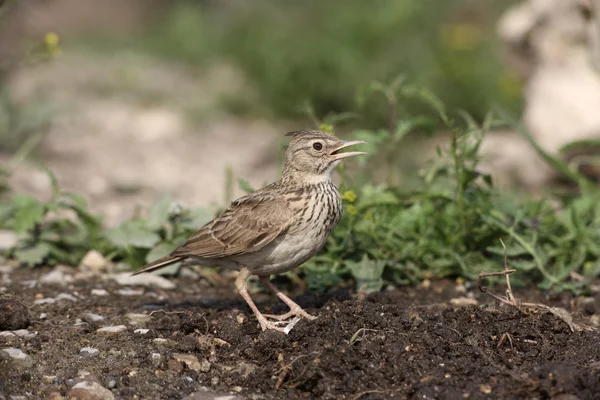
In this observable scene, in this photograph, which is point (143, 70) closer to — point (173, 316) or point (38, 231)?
point (38, 231)

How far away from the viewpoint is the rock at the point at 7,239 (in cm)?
677

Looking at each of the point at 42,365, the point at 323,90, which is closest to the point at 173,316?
the point at 42,365

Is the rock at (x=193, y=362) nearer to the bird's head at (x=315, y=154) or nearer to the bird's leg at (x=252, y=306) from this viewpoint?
the bird's leg at (x=252, y=306)

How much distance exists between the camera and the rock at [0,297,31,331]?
4867mm

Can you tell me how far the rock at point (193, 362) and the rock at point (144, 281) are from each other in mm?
1755

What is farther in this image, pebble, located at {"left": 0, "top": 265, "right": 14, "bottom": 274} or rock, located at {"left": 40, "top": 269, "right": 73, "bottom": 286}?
pebble, located at {"left": 0, "top": 265, "right": 14, "bottom": 274}

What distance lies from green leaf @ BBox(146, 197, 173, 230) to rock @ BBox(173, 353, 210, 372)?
2.09 m

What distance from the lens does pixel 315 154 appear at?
569 centimetres

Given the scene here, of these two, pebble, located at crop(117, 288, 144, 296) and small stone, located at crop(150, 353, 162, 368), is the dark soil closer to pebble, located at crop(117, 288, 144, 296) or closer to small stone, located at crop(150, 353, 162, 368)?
small stone, located at crop(150, 353, 162, 368)

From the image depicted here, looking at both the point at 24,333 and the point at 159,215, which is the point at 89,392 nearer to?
the point at 24,333

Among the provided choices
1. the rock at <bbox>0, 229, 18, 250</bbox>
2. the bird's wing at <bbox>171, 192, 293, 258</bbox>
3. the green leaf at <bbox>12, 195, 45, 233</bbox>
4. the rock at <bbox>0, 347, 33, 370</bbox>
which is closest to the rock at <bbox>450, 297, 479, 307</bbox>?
the bird's wing at <bbox>171, 192, 293, 258</bbox>

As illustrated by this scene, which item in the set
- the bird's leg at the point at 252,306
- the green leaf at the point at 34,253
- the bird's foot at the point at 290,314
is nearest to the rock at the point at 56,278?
the green leaf at the point at 34,253

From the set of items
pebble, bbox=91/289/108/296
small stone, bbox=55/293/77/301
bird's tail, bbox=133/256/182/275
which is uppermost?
bird's tail, bbox=133/256/182/275

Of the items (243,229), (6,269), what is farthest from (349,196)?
(6,269)
